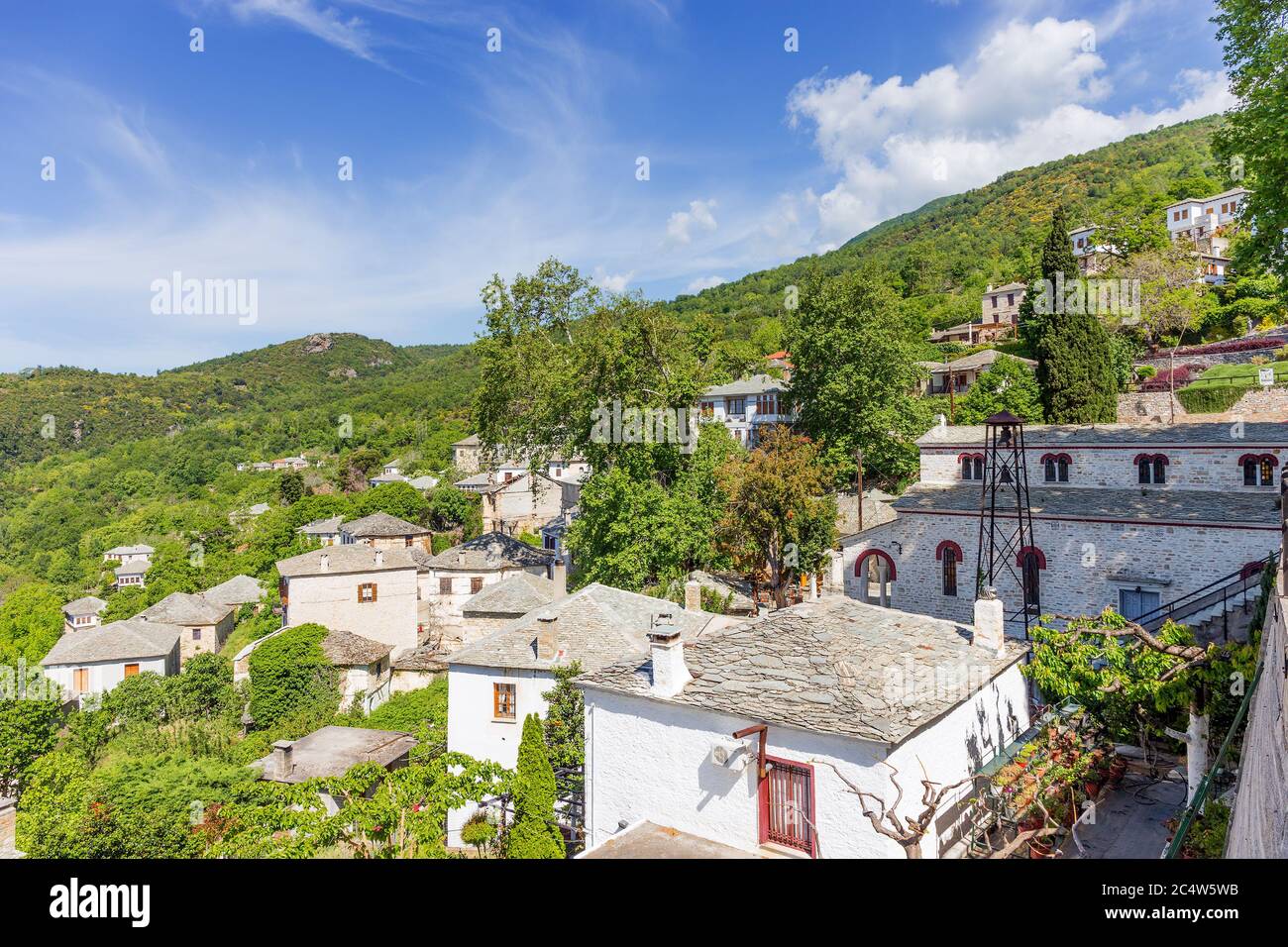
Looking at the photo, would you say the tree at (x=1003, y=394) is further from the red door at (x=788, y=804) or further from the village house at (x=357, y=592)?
the red door at (x=788, y=804)

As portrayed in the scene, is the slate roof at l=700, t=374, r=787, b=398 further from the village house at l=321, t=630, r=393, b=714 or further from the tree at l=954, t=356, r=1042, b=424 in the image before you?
the village house at l=321, t=630, r=393, b=714

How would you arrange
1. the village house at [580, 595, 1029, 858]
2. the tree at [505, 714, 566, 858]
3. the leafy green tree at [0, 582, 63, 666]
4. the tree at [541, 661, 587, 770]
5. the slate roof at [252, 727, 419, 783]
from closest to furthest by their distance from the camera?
the village house at [580, 595, 1029, 858] → the tree at [505, 714, 566, 858] → the tree at [541, 661, 587, 770] → the slate roof at [252, 727, 419, 783] → the leafy green tree at [0, 582, 63, 666]

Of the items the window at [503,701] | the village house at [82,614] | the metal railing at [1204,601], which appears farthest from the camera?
the village house at [82,614]

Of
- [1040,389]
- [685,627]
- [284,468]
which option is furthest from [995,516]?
[284,468]

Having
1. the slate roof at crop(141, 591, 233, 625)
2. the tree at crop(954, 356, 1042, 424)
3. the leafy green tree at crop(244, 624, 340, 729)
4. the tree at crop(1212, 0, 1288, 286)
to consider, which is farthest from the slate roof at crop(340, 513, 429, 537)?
the tree at crop(1212, 0, 1288, 286)

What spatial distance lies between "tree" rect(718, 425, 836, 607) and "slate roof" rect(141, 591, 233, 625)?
38.8 meters

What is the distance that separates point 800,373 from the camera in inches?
1657

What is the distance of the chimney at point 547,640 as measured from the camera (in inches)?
786

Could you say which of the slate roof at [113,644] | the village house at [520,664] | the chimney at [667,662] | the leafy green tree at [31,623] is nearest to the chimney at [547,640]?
the village house at [520,664]

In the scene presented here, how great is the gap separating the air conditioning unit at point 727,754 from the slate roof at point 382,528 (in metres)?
44.7

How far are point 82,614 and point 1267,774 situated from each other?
73.4 meters

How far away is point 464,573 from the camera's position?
4259 cm

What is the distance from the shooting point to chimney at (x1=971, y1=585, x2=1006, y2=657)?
1403 centimetres
